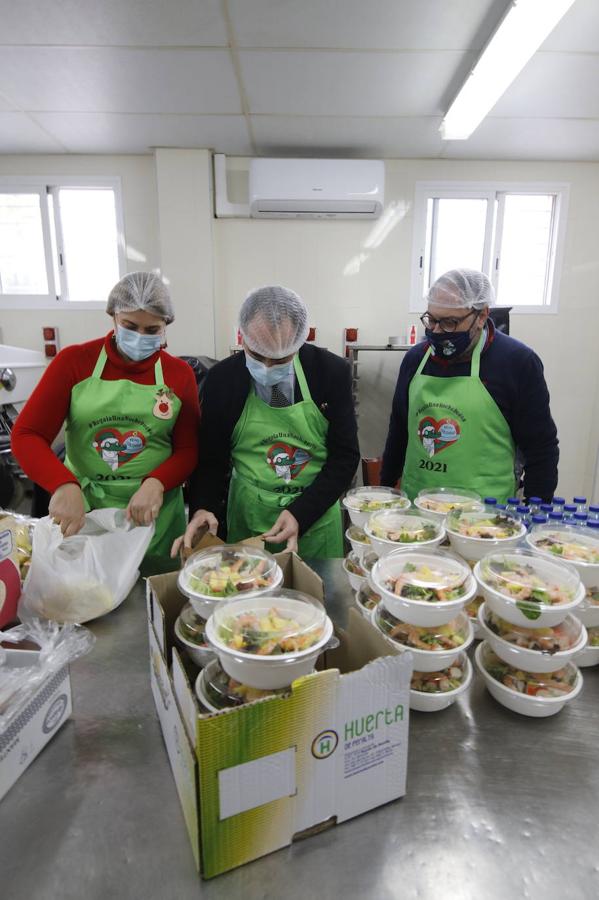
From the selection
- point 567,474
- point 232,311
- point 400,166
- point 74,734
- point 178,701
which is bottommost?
point 567,474

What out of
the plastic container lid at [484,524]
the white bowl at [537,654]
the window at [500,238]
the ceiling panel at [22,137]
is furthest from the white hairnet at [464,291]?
the ceiling panel at [22,137]

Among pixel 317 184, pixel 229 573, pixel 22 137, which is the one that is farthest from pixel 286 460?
pixel 22 137

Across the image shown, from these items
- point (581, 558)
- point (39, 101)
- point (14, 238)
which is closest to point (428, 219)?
point (39, 101)

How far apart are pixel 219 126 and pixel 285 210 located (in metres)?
0.71

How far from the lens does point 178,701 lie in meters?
0.74

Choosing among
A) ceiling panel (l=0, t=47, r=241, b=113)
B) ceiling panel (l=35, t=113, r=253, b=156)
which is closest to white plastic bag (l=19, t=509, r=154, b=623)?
ceiling panel (l=0, t=47, r=241, b=113)

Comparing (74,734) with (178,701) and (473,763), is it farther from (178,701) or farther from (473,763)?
(473,763)

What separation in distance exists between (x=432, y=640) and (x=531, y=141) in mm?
3888

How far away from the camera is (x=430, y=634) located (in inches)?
35.4

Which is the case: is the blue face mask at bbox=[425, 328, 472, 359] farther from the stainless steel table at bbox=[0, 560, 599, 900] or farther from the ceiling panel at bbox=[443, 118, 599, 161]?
the ceiling panel at bbox=[443, 118, 599, 161]

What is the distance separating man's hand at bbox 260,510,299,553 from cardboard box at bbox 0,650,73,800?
591 millimetres

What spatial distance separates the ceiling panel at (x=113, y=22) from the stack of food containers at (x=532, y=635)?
2485 millimetres

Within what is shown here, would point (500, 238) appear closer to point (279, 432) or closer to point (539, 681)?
point (279, 432)

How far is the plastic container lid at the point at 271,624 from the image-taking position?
2.37 ft
